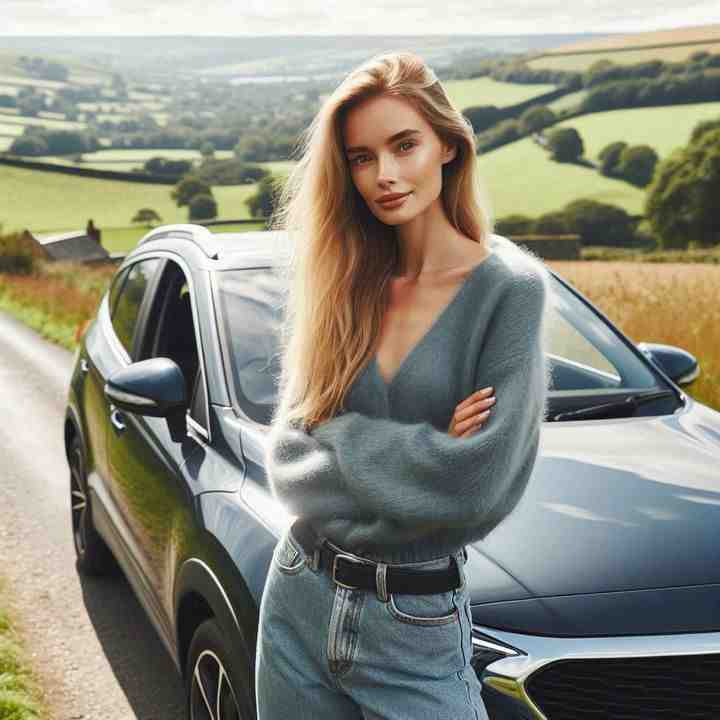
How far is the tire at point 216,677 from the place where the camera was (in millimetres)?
2387

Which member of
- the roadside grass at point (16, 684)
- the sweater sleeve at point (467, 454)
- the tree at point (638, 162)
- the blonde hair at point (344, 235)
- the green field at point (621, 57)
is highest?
the blonde hair at point (344, 235)

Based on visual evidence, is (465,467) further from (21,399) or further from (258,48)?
(258,48)

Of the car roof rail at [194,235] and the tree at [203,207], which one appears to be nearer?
the car roof rail at [194,235]

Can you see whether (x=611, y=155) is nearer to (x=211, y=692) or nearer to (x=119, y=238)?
(x=119, y=238)

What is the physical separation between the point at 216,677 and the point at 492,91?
7300cm

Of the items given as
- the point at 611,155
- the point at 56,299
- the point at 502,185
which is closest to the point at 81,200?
the point at 502,185

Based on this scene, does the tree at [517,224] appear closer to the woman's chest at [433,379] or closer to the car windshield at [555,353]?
the car windshield at [555,353]

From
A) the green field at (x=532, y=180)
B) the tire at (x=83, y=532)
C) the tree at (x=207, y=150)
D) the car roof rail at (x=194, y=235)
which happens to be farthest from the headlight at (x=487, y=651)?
the tree at (x=207, y=150)

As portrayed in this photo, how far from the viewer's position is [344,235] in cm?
182

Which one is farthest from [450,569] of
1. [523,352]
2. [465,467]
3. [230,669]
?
[230,669]

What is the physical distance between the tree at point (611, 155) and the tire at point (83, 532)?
193ft

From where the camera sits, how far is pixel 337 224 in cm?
182

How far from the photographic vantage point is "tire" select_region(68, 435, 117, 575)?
4.67 metres

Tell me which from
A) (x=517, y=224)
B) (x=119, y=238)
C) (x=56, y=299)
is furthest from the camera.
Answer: (x=517, y=224)
